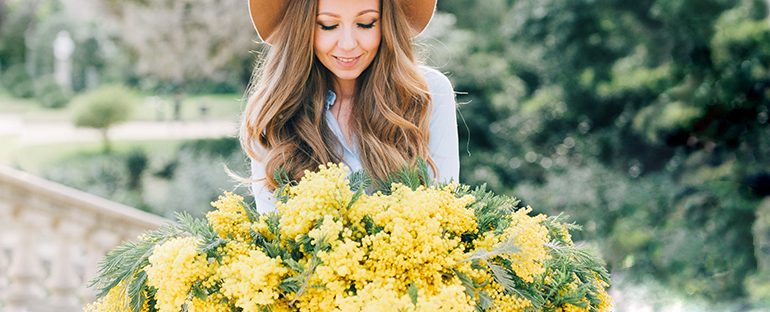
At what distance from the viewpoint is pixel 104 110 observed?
9961 millimetres

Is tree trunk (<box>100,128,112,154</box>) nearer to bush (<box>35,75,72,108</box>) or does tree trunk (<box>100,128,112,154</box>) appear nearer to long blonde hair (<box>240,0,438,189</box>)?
bush (<box>35,75,72,108</box>)

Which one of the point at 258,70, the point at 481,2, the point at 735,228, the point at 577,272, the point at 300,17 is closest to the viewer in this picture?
the point at 577,272

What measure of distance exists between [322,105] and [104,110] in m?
8.55

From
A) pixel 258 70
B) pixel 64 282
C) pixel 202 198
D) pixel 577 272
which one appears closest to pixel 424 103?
pixel 258 70

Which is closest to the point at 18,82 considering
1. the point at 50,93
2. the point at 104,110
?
the point at 50,93

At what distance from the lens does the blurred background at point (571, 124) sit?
261 inches

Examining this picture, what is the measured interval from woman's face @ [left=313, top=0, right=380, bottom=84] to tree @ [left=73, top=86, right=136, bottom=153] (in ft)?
27.6

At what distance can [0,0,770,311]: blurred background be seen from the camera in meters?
6.64

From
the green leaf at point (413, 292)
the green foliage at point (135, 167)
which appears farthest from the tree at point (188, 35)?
the green leaf at point (413, 292)

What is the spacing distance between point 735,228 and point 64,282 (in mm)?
4901

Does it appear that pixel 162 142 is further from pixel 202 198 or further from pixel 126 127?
pixel 202 198

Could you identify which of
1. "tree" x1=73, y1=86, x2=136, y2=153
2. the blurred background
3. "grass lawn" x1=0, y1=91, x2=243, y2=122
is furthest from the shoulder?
"tree" x1=73, y1=86, x2=136, y2=153

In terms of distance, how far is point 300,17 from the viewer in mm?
1934

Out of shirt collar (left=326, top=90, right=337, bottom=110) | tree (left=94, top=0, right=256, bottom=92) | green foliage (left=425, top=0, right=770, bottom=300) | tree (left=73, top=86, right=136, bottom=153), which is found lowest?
tree (left=73, top=86, right=136, bottom=153)
